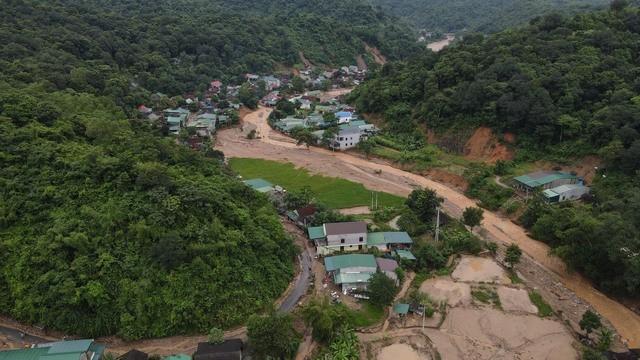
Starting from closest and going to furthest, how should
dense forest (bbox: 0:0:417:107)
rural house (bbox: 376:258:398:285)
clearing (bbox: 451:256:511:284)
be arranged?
rural house (bbox: 376:258:398:285) < clearing (bbox: 451:256:511:284) < dense forest (bbox: 0:0:417:107)

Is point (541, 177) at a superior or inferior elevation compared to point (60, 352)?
superior

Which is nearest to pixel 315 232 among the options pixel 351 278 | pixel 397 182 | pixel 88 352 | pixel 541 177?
pixel 351 278

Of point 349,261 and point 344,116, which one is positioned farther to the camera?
point 344,116

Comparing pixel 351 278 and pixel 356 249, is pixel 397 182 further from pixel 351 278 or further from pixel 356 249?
pixel 351 278

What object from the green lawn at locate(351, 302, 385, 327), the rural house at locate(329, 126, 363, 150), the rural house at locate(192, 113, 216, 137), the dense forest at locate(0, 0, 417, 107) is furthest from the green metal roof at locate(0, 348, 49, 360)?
the rural house at locate(192, 113, 216, 137)

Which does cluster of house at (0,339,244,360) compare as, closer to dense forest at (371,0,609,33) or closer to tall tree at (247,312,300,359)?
tall tree at (247,312,300,359)

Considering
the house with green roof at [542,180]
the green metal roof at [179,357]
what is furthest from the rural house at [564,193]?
the green metal roof at [179,357]

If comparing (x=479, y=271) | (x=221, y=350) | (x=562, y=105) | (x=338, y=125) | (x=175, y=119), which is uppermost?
(x=562, y=105)
